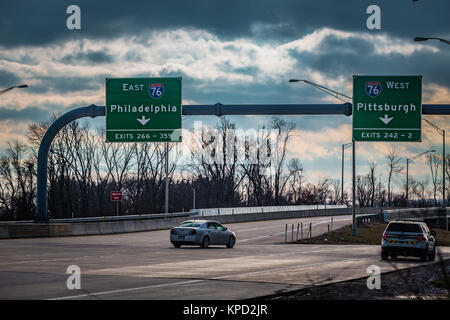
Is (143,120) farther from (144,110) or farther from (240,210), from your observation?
(240,210)

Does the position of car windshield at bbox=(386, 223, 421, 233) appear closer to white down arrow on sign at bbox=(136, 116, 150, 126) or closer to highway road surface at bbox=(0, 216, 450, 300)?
highway road surface at bbox=(0, 216, 450, 300)

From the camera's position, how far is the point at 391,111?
117 feet

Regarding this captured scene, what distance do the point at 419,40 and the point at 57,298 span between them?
2048 cm

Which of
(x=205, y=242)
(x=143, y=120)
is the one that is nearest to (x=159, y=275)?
(x=205, y=242)

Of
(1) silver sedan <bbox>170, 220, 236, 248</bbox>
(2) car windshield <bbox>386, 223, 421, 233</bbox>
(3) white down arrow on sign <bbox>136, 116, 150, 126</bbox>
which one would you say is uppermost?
(3) white down arrow on sign <bbox>136, 116, 150, 126</bbox>

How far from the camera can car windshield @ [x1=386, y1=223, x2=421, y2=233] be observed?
29.6 m

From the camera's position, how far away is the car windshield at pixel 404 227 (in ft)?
97.2

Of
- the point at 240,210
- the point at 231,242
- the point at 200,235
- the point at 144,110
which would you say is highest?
the point at 144,110

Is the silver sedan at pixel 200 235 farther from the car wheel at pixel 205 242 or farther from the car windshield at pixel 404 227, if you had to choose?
the car windshield at pixel 404 227

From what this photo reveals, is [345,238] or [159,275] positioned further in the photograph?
[345,238]

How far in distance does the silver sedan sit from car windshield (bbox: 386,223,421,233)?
979cm

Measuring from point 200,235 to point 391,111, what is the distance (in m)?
11.1

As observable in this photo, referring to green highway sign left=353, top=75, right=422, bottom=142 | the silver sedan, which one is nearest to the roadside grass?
the silver sedan
